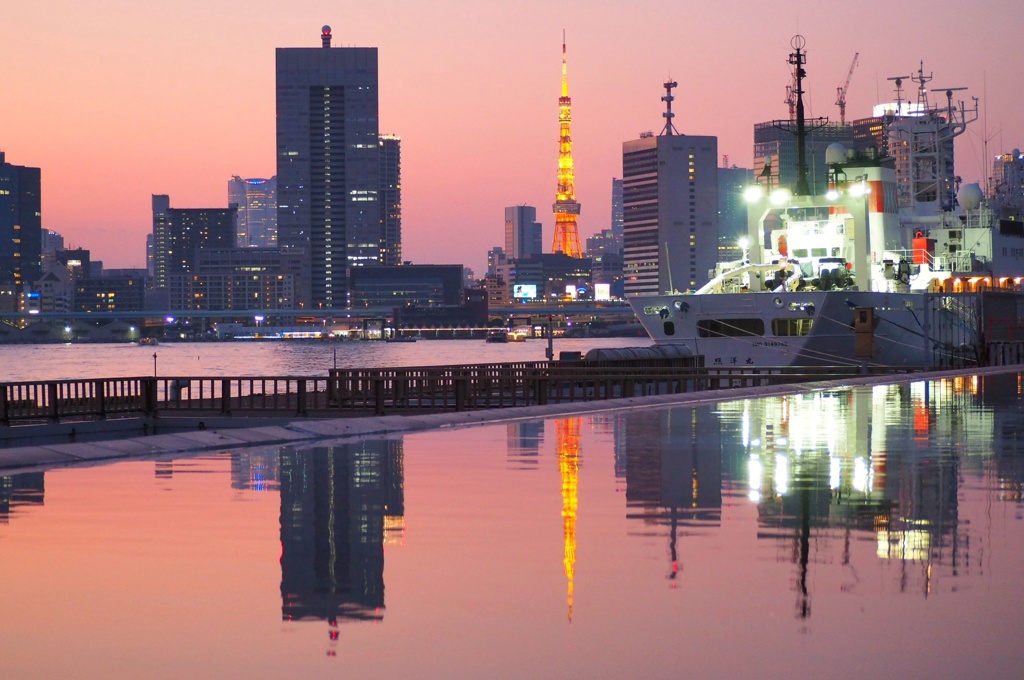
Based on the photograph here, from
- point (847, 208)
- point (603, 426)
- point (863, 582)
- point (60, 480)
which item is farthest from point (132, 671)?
point (847, 208)

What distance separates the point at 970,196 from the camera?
79.7 meters

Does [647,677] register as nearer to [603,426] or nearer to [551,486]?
[551,486]

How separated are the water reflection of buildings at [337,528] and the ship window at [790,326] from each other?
164ft

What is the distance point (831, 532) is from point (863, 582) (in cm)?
236

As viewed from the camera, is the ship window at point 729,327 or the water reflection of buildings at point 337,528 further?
the ship window at point 729,327

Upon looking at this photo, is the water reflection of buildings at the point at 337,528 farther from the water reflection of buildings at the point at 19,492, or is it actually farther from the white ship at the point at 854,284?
the white ship at the point at 854,284

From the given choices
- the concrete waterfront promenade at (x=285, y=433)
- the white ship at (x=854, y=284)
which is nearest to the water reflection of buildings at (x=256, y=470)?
the concrete waterfront promenade at (x=285, y=433)

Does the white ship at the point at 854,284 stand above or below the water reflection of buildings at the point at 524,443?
above

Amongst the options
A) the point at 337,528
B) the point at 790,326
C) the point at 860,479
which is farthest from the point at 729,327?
the point at 337,528

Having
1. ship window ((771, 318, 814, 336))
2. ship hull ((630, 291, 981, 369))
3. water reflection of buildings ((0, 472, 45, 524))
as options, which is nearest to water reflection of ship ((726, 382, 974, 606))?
water reflection of buildings ((0, 472, 45, 524))

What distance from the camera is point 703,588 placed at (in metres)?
9.51

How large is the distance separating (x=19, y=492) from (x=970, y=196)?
7224 cm

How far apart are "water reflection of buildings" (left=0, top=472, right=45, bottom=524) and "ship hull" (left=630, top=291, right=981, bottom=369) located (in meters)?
52.3

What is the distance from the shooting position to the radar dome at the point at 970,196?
7956 centimetres
